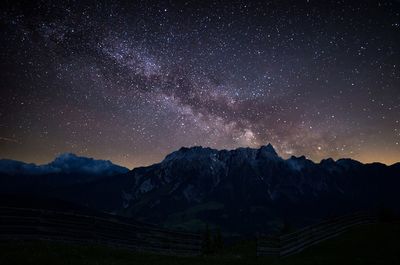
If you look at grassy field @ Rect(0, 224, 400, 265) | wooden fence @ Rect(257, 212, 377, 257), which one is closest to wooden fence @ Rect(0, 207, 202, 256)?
grassy field @ Rect(0, 224, 400, 265)

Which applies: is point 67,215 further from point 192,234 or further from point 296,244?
point 296,244

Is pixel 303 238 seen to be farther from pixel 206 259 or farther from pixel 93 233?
pixel 93 233

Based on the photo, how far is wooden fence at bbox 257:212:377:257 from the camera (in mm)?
21672

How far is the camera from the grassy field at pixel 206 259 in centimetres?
1464

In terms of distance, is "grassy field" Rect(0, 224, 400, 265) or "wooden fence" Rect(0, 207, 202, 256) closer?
"grassy field" Rect(0, 224, 400, 265)

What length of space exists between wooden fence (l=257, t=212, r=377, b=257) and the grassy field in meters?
0.69

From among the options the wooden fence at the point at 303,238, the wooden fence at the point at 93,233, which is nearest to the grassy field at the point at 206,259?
the wooden fence at the point at 303,238

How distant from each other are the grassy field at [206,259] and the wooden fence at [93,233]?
5.99 feet

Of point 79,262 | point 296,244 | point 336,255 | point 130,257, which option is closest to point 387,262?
point 336,255

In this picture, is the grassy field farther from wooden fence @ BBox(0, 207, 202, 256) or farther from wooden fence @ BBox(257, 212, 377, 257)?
wooden fence @ BBox(0, 207, 202, 256)

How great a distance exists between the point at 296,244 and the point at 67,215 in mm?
15919

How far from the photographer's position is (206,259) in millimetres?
19828

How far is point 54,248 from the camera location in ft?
55.8

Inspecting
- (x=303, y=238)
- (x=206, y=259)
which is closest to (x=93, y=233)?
(x=206, y=259)
